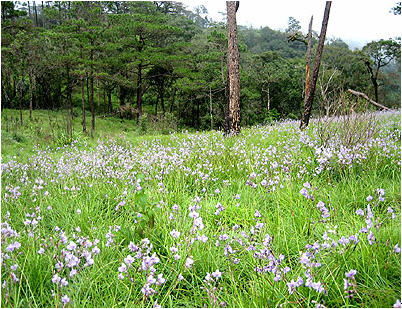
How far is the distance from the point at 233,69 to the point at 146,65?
19692 millimetres

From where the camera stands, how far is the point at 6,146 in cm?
1017

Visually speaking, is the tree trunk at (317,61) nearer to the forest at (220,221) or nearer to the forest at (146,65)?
the forest at (220,221)

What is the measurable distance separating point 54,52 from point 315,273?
26.2 meters

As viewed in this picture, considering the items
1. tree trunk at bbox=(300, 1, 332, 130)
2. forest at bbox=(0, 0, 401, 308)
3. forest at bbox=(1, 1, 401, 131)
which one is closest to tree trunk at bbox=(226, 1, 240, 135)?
forest at bbox=(0, 0, 401, 308)

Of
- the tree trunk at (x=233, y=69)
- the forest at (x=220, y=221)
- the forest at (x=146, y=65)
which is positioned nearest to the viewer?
the forest at (x=220, y=221)

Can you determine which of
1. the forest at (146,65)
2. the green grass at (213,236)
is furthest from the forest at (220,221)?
the forest at (146,65)

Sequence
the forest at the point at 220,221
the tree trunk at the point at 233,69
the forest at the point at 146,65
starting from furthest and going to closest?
the forest at the point at 146,65
the tree trunk at the point at 233,69
the forest at the point at 220,221

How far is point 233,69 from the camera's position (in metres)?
8.93

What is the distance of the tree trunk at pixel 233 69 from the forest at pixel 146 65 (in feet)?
15.0

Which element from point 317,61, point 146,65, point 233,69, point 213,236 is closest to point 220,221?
point 213,236

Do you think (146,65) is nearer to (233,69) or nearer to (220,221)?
(233,69)

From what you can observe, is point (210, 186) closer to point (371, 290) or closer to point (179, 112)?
point (371, 290)

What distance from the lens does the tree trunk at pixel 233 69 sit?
8.58 meters

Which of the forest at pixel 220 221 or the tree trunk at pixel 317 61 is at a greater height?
the tree trunk at pixel 317 61
